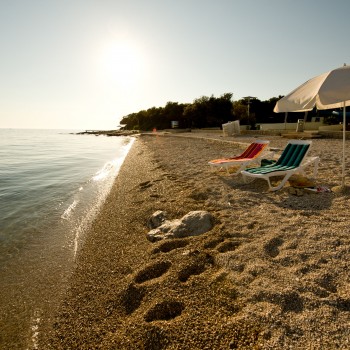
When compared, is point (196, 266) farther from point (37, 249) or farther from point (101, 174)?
point (101, 174)

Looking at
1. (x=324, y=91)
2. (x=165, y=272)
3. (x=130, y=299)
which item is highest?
(x=324, y=91)

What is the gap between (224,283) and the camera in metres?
3.00

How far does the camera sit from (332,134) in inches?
681

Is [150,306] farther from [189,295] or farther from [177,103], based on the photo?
[177,103]

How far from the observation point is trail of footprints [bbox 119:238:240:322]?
109 inches

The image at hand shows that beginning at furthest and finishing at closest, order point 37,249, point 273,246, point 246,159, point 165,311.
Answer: point 246,159 → point 37,249 → point 273,246 → point 165,311

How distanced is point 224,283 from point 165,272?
2.72 ft

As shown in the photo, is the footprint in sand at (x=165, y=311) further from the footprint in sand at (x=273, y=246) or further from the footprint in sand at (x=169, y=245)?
the footprint in sand at (x=273, y=246)

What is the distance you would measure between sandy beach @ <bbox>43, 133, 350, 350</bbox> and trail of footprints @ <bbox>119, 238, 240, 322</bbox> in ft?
0.04

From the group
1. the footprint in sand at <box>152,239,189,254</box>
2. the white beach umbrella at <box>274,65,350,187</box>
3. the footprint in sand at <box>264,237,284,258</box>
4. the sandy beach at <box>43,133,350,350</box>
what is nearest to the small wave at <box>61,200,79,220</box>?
the sandy beach at <box>43,133,350,350</box>

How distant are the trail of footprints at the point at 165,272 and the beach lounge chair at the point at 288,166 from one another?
2.81 meters

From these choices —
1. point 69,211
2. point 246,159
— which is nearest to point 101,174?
point 69,211

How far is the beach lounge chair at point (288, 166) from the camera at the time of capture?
624 centimetres

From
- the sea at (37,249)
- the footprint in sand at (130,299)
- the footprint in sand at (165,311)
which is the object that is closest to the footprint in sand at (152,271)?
the footprint in sand at (130,299)
